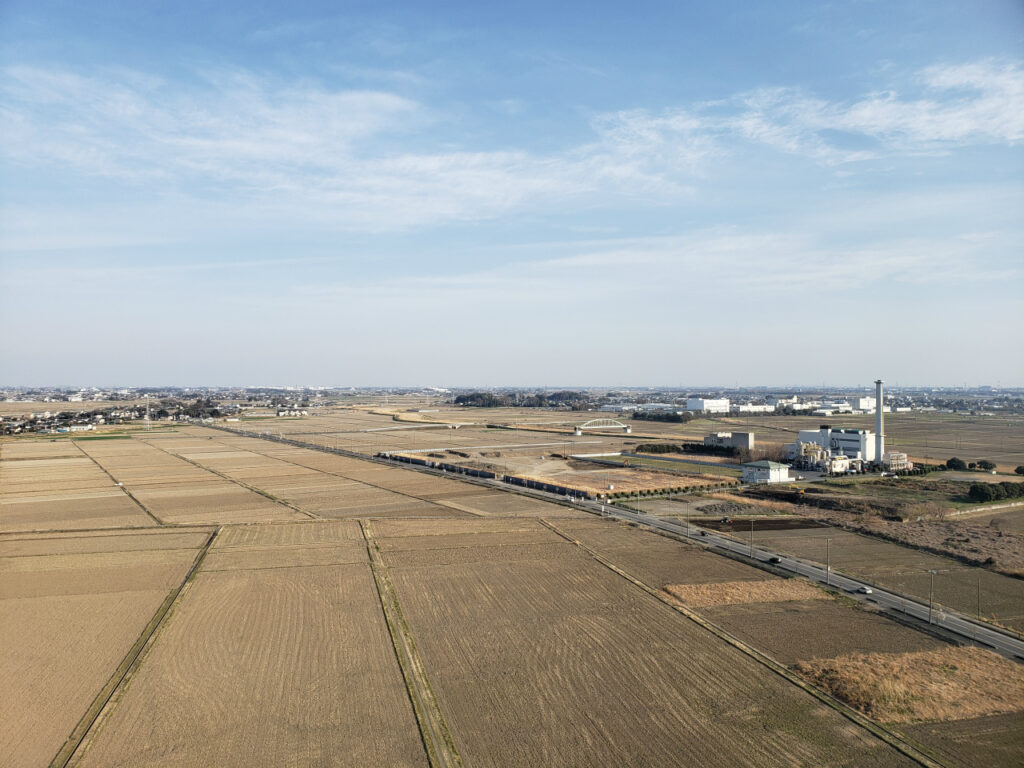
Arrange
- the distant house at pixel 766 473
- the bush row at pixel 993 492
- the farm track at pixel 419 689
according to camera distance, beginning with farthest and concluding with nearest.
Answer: the distant house at pixel 766 473 → the bush row at pixel 993 492 → the farm track at pixel 419 689

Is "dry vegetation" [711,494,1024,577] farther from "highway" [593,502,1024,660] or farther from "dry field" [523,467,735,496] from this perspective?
"dry field" [523,467,735,496]

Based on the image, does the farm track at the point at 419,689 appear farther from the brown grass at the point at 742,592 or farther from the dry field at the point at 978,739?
the dry field at the point at 978,739

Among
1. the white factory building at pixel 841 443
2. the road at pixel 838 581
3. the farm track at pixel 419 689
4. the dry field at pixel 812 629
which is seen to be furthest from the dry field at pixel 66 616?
the white factory building at pixel 841 443

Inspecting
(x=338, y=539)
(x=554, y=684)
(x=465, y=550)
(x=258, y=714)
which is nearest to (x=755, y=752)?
(x=554, y=684)

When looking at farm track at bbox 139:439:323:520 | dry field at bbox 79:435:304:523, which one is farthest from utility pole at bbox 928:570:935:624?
dry field at bbox 79:435:304:523

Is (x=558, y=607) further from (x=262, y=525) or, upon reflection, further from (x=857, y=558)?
(x=262, y=525)

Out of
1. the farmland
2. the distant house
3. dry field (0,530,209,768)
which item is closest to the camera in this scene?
dry field (0,530,209,768)

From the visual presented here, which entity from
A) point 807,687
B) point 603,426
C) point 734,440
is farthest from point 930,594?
point 603,426
